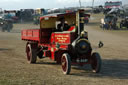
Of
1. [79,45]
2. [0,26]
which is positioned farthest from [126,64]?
[0,26]

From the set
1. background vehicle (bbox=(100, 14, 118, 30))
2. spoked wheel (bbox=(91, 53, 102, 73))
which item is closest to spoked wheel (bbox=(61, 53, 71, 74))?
spoked wheel (bbox=(91, 53, 102, 73))

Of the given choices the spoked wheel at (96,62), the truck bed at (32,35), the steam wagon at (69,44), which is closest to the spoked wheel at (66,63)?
the steam wagon at (69,44)

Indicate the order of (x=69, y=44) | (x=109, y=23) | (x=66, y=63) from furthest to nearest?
1. (x=109, y=23)
2. (x=69, y=44)
3. (x=66, y=63)

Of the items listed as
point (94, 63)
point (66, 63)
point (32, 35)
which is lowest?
point (94, 63)

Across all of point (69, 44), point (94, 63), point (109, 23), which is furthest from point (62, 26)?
point (109, 23)

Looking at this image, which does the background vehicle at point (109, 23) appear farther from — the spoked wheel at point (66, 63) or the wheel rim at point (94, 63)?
the spoked wheel at point (66, 63)

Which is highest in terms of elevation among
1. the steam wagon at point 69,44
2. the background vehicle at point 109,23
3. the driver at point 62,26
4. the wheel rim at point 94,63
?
the driver at point 62,26

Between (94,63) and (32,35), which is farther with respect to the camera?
(32,35)

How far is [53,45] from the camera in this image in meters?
10.3

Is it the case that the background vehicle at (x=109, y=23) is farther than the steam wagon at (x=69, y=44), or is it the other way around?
the background vehicle at (x=109, y=23)

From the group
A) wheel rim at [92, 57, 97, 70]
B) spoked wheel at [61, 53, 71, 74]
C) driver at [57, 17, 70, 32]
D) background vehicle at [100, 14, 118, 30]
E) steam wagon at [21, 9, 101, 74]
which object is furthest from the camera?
background vehicle at [100, 14, 118, 30]

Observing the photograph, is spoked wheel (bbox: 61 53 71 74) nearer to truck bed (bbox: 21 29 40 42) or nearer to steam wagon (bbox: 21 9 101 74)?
steam wagon (bbox: 21 9 101 74)

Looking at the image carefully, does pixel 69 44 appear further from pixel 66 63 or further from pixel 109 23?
pixel 109 23

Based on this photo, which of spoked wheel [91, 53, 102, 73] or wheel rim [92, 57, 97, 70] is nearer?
spoked wheel [91, 53, 102, 73]
